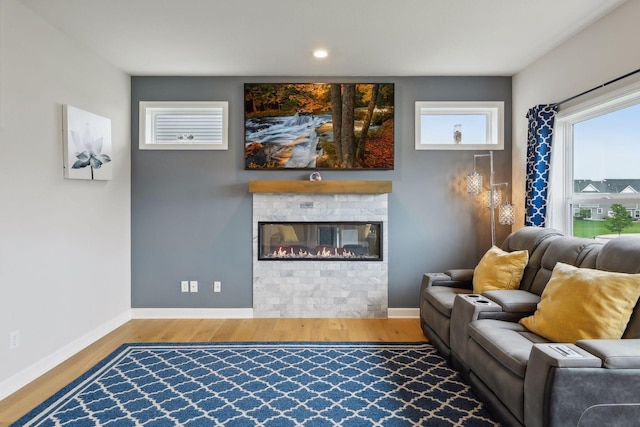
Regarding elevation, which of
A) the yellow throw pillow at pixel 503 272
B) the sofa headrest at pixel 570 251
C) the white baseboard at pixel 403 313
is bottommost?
the white baseboard at pixel 403 313

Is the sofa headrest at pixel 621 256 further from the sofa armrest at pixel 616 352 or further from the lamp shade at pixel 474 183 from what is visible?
the lamp shade at pixel 474 183

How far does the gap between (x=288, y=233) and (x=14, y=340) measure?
2.54 m

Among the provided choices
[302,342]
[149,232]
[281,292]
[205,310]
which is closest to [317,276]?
[281,292]

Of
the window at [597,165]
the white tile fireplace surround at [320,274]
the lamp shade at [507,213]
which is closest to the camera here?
the window at [597,165]

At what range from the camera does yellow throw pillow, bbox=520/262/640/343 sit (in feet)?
6.68

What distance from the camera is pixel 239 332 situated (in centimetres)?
387

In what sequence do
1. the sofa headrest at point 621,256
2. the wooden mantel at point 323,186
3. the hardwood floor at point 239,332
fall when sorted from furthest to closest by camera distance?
1. the wooden mantel at point 323,186
2. the hardwood floor at point 239,332
3. the sofa headrest at point 621,256

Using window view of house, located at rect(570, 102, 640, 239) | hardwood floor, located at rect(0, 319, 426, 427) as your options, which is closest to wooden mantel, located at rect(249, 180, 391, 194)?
hardwood floor, located at rect(0, 319, 426, 427)

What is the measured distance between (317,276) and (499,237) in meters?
2.10

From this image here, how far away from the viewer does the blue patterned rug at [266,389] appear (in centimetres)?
231

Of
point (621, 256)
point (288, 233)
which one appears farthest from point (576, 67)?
point (288, 233)

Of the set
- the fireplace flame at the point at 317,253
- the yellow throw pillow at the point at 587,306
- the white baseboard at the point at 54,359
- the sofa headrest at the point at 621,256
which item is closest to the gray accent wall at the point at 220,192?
the fireplace flame at the point at 317,253

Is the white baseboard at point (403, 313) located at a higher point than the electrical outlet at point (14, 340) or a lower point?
lower

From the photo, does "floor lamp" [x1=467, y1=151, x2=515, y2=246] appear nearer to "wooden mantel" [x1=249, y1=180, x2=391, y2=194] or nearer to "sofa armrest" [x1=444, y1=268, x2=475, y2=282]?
"sofa armrest" [x1=444, y1=268, x2=475, y2=282]
